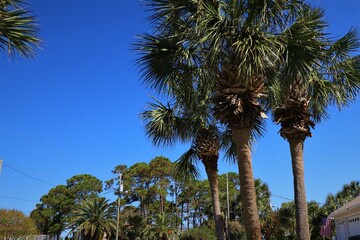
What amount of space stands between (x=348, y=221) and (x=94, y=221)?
32.3 metres

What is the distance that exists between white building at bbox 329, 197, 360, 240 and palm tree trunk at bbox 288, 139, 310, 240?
800cm

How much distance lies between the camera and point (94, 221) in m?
45.4

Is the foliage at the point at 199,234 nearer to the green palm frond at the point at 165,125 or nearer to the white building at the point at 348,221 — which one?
the white building at the point at 348,221

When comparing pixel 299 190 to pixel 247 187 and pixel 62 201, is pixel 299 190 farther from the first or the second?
pixel 62 201

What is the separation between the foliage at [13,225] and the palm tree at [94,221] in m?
5.33

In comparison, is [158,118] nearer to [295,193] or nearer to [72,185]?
[295,193]

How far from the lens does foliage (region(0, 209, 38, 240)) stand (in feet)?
136

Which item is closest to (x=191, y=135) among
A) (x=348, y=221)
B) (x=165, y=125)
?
(x=165, y=125)

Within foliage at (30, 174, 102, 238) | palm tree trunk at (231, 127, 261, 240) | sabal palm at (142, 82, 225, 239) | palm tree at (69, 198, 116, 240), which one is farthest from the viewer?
foliage at (30, 174, 102, 238)

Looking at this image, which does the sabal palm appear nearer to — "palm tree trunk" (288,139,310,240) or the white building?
"palm tree trunk" (288,139,310,240)

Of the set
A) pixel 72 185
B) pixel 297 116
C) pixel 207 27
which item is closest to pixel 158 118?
pixel 297 116

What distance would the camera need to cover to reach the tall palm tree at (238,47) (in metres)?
8.06

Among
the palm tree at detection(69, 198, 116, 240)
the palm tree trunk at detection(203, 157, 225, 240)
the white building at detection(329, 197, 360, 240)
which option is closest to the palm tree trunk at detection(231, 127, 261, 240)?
the palm tree trunk at detection(203, 157, 225, 240)

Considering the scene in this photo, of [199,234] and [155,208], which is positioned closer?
[199,234]
